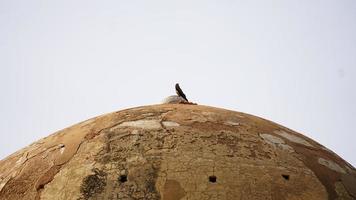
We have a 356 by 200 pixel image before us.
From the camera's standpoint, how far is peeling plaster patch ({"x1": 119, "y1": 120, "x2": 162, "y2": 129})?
5.68 m

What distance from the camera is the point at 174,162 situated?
5.06 m

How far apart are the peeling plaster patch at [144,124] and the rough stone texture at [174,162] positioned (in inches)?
0.5

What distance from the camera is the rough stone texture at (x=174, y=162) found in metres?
4.82

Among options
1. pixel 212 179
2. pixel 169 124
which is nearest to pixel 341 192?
pixel 212 179

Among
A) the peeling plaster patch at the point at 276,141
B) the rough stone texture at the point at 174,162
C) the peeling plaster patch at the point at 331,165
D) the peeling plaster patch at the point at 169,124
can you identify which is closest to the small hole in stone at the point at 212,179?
the rough stone texture at the point at 174,162

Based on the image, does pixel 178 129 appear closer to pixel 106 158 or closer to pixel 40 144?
pixel 106 158

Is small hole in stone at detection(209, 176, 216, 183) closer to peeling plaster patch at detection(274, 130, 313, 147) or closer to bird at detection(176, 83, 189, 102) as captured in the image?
peeling plaster patch at detection(274, 130, 313, 147)

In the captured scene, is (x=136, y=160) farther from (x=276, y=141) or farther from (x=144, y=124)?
(x=276, y=141)

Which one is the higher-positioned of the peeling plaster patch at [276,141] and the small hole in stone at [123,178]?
the small hole in stone at [123,178]

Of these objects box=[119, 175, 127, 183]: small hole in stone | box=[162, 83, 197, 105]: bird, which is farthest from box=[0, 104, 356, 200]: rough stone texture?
box=[162, 83, 197, 105]: bird

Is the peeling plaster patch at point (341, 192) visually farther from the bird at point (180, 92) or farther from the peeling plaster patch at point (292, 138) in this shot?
the bird at point (180, 92)

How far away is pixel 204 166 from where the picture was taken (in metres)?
5.04

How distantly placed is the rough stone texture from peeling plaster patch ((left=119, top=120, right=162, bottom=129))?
13 mm

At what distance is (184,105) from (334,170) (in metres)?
2.25
